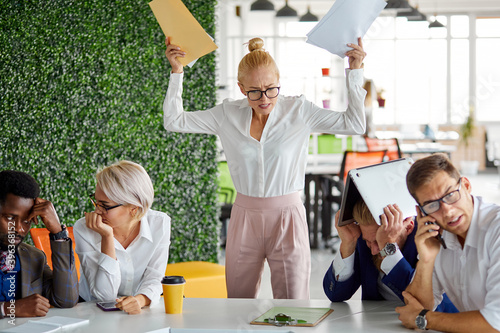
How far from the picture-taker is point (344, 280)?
2262 mm

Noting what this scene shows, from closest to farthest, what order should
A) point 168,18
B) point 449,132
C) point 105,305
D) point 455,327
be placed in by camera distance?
point 455,327
point 105,305
point 168,18
point 449,132

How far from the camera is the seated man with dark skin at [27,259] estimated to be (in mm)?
2064

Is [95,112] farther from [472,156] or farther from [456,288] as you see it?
[472,156]

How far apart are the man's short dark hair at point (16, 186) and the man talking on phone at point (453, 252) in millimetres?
1225

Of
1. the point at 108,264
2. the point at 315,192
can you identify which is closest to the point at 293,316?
the point at 108,264

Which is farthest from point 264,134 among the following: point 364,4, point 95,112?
point 95,112

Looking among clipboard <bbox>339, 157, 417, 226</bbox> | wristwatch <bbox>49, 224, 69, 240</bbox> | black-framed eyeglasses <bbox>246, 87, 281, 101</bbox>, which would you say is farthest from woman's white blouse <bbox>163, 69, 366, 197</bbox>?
wristwatch <bbox>49, 224, 69, 240</bbox>

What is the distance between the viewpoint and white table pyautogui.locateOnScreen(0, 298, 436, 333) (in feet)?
6.12

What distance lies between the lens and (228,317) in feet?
6.48

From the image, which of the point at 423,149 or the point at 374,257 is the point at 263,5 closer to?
the point at 423,149

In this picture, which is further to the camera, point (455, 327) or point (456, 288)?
point (456, 288)

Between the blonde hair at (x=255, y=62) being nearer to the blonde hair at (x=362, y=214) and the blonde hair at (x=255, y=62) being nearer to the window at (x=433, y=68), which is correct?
the blonde hair at (x=362, y=214)

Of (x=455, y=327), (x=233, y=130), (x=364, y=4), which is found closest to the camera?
(x=455, y=327)

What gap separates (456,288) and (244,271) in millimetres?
1162
